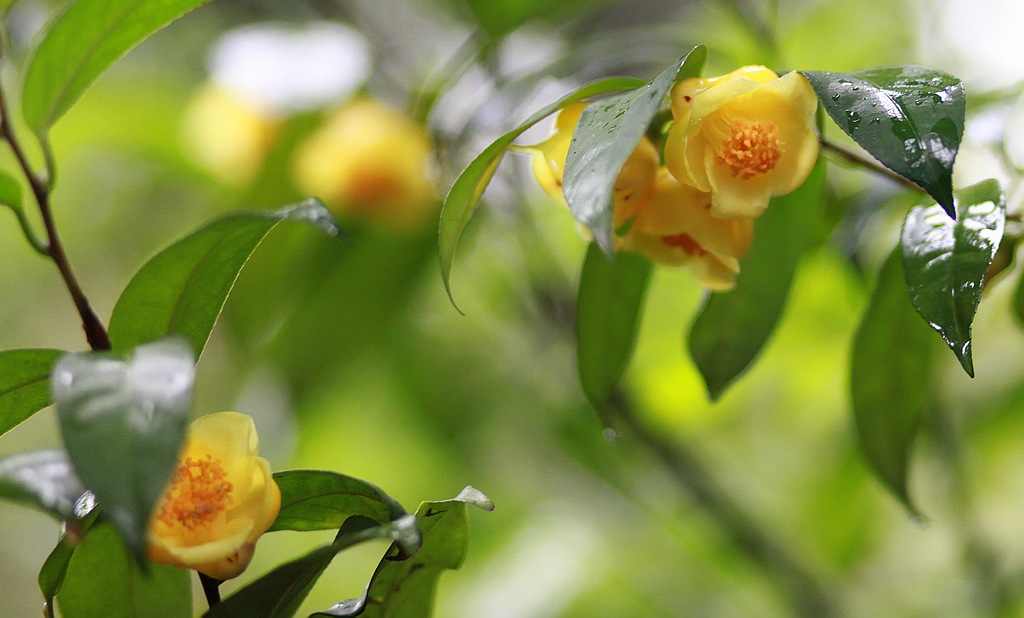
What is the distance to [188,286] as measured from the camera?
1.30ft

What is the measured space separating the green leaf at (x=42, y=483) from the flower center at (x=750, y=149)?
0.91 feet

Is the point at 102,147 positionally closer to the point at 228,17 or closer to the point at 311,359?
the point at 228,17

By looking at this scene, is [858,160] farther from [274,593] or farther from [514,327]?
[514,327]

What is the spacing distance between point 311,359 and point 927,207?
61 centimetres

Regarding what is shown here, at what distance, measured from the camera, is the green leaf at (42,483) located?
11.2 inches

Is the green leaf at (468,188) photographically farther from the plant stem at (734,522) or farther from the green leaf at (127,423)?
the plant stem at (734,522)

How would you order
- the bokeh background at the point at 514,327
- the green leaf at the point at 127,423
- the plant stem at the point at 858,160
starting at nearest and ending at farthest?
the green leaf at the point at 127,423 → the plant stem at the point at 858,160 → the bokeh background at the point at 514,327

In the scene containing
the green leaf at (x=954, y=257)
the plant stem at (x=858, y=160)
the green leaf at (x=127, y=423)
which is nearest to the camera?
the green leaf at (x=127, y=423)

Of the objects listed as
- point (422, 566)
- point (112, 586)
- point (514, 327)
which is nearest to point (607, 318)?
point (422, 566)

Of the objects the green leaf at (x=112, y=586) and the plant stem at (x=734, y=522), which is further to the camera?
the plant stem at (x=734, y=522)

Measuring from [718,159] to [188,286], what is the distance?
9.4 inches

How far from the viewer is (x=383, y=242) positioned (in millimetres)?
931

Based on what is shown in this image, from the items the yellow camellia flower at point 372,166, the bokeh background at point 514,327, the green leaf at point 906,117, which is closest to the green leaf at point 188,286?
the green leaf at point 906,117

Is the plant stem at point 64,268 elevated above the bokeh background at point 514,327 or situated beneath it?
elevated above
